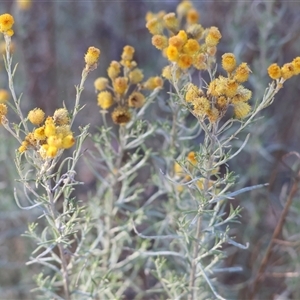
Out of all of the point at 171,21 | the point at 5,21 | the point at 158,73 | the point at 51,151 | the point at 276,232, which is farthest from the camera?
the point at 158,73

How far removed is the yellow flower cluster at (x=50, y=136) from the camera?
77 cm

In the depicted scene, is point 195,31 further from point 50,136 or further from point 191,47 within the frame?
point 50,136

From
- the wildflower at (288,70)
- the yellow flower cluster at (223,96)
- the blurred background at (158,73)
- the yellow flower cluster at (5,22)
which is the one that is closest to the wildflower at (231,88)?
the yellow flower cluster at (223,96)

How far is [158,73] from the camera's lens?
81.3 inches

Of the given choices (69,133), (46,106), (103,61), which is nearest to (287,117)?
(103,61)

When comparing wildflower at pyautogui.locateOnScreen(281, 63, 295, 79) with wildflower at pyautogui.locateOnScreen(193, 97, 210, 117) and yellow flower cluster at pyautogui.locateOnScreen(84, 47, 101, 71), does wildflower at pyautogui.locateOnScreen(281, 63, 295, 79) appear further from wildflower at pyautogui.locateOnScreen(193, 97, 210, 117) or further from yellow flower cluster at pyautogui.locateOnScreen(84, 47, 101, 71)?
yellow flower cluster at pyautogui.locateOnScreen(84, 47, 101, 71)

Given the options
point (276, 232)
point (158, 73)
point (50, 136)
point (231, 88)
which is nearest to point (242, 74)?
point (231, 88)

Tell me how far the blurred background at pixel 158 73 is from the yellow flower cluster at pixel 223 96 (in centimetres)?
61

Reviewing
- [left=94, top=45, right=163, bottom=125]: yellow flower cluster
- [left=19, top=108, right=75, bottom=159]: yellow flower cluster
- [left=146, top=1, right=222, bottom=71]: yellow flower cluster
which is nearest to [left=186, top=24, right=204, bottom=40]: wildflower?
[left=146, top=1, right=222, bottom=71]: yellow flower cluster

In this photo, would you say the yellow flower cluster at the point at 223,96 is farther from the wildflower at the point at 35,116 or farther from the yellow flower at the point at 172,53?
the wildflower at the point at 35,116

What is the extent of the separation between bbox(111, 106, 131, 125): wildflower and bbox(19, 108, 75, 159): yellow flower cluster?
0.76 feet

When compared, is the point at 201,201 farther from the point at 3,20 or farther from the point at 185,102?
the point at 3,20

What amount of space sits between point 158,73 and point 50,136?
134cm

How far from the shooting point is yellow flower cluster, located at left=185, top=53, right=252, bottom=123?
83 centimetres
